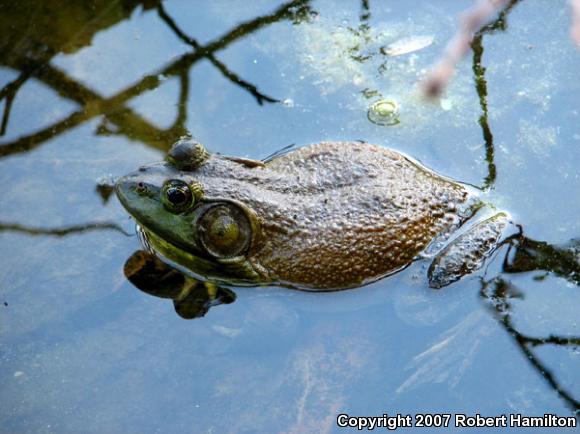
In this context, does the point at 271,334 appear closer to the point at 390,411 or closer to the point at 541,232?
the point at 390,411

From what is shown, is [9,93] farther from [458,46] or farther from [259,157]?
[458,46]

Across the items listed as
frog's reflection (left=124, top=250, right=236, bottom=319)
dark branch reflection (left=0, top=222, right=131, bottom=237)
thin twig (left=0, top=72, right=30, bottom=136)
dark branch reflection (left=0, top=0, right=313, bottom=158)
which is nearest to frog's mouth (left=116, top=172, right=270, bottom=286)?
frog's reflection (left=124, top=250, right=236, bottom=319)

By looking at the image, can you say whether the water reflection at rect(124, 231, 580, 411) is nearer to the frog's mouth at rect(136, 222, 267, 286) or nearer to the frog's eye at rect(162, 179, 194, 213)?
the frog's mouth at rect(136, 222, 267, 286)

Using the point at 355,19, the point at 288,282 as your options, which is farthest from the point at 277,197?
the point at 355,19

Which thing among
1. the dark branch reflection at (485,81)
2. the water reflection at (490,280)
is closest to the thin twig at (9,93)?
the water reflection at (490,280)

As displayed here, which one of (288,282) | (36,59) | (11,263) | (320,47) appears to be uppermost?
(320,47)

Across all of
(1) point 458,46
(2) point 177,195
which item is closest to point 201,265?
(2) point 177,195

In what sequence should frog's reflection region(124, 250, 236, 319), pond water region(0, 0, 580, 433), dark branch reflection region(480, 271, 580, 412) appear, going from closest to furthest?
1. dark branch reflection region(480, 271, 580, 412)
2. pond water region(0, 0, 580, 433)
3. frog's reflection region(124, 250, 236, 319)
